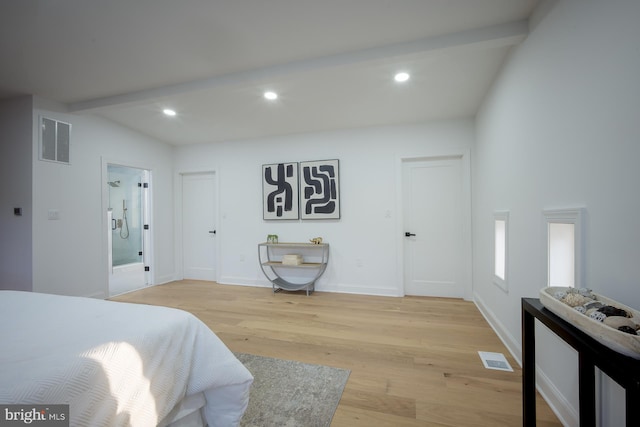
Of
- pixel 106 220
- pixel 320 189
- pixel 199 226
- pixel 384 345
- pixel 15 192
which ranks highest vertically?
pixel 320 189

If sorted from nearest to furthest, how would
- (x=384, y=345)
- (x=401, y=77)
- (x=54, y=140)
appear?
(x=384, y=345) < (x=401, y=77) < (x=54, y=140)

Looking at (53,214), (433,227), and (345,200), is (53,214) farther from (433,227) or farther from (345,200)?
(433,227)

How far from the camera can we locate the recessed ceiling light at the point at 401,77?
2.46 m

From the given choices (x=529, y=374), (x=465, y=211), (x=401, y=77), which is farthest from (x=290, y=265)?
(x=529, y=374)

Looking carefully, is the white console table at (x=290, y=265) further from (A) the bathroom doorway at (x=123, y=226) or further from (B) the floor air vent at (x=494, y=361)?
(A) the bathroom doorway at (x=123, y=226)

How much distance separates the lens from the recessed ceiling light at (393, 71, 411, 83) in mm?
2457

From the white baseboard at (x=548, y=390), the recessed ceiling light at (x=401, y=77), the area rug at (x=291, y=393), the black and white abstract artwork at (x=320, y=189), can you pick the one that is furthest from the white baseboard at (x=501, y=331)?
the recessed ceiling light at (x=401, y=77)

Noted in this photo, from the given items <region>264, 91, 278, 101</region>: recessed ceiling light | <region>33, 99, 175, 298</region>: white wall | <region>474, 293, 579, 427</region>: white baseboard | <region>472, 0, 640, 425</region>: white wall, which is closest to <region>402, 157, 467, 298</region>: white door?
<region>474, 293, 579, 427</region>: white baseboard

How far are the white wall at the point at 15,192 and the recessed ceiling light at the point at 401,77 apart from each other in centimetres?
406

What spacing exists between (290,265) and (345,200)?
4.21 feet

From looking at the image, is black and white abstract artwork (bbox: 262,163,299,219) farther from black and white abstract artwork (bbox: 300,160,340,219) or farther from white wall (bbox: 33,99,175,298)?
white wall (bbox: 33,99,175,298)

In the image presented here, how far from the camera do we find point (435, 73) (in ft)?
8.04

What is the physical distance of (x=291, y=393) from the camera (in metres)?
1.66

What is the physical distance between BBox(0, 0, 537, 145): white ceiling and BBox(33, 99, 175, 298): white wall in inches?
18.5
